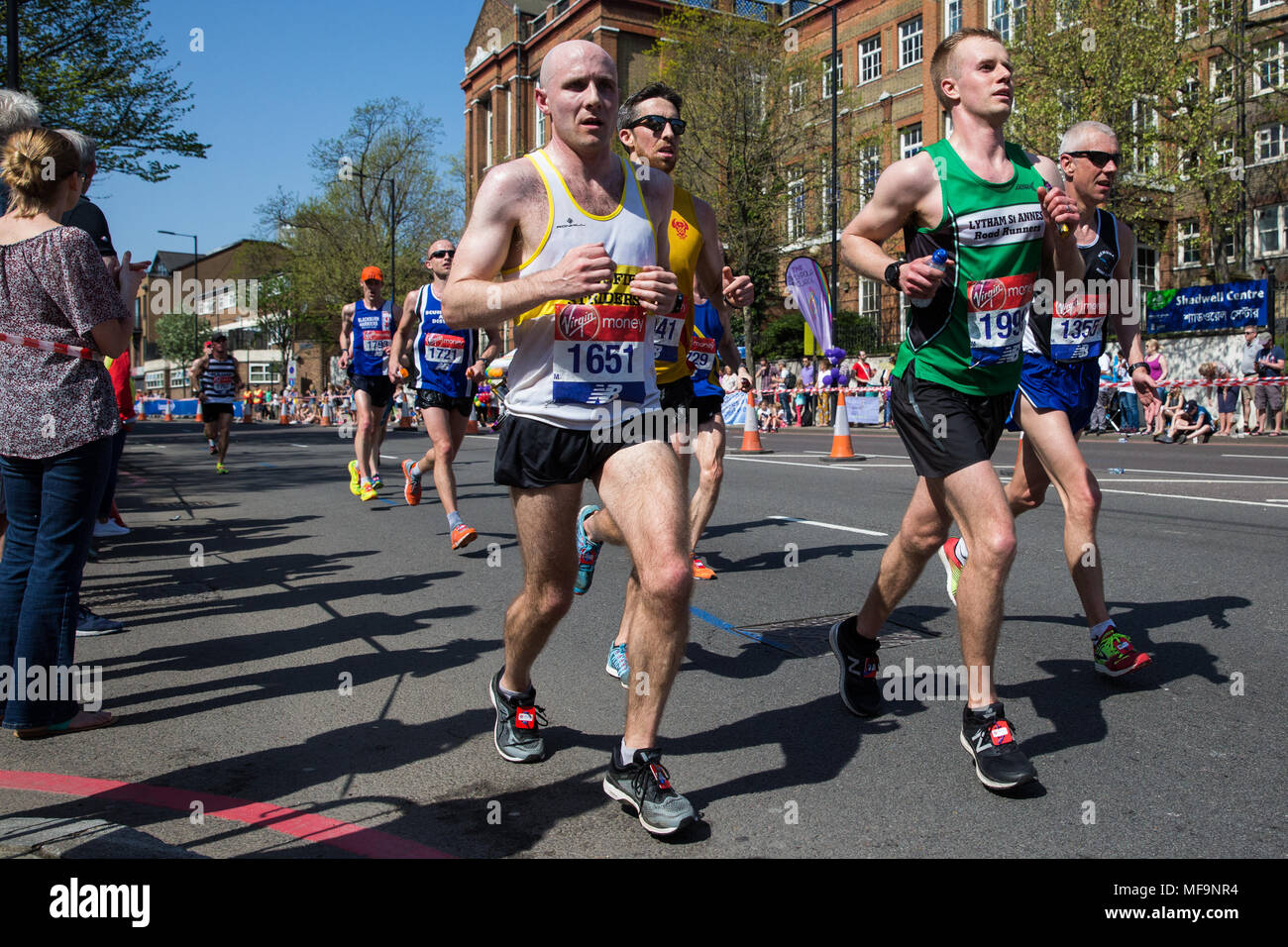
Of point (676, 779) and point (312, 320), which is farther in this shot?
point (312, 320)

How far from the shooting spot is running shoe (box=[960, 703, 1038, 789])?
3236 millimetres

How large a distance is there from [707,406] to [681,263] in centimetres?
288

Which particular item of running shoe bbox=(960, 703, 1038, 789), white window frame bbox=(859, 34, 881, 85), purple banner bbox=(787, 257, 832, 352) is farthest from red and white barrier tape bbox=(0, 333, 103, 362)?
white window frame bbox=(859, 34, 881, 85)

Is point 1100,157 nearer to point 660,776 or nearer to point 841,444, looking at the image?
point 660,776

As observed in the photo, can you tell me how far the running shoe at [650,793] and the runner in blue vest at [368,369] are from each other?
8342mm

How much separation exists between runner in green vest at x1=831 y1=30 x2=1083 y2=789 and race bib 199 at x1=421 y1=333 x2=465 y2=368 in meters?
5.09

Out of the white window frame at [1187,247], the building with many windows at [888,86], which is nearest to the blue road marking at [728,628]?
the building with many windows at [888,86]

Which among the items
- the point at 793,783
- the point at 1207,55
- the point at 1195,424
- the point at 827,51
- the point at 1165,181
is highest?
the point at 827,51

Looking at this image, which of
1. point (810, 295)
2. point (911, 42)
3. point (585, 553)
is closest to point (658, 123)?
point (585, 553)

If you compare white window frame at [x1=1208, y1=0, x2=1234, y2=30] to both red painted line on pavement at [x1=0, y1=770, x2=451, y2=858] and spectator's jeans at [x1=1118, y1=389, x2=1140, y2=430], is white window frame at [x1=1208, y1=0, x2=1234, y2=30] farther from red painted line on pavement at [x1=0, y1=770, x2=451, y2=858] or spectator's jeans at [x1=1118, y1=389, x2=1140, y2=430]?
red painted line on pavement at [x1=0, y1=770, x2=451, y2=858]

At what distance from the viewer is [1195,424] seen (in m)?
19.6

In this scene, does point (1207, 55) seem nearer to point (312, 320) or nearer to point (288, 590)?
point (288, 590)
